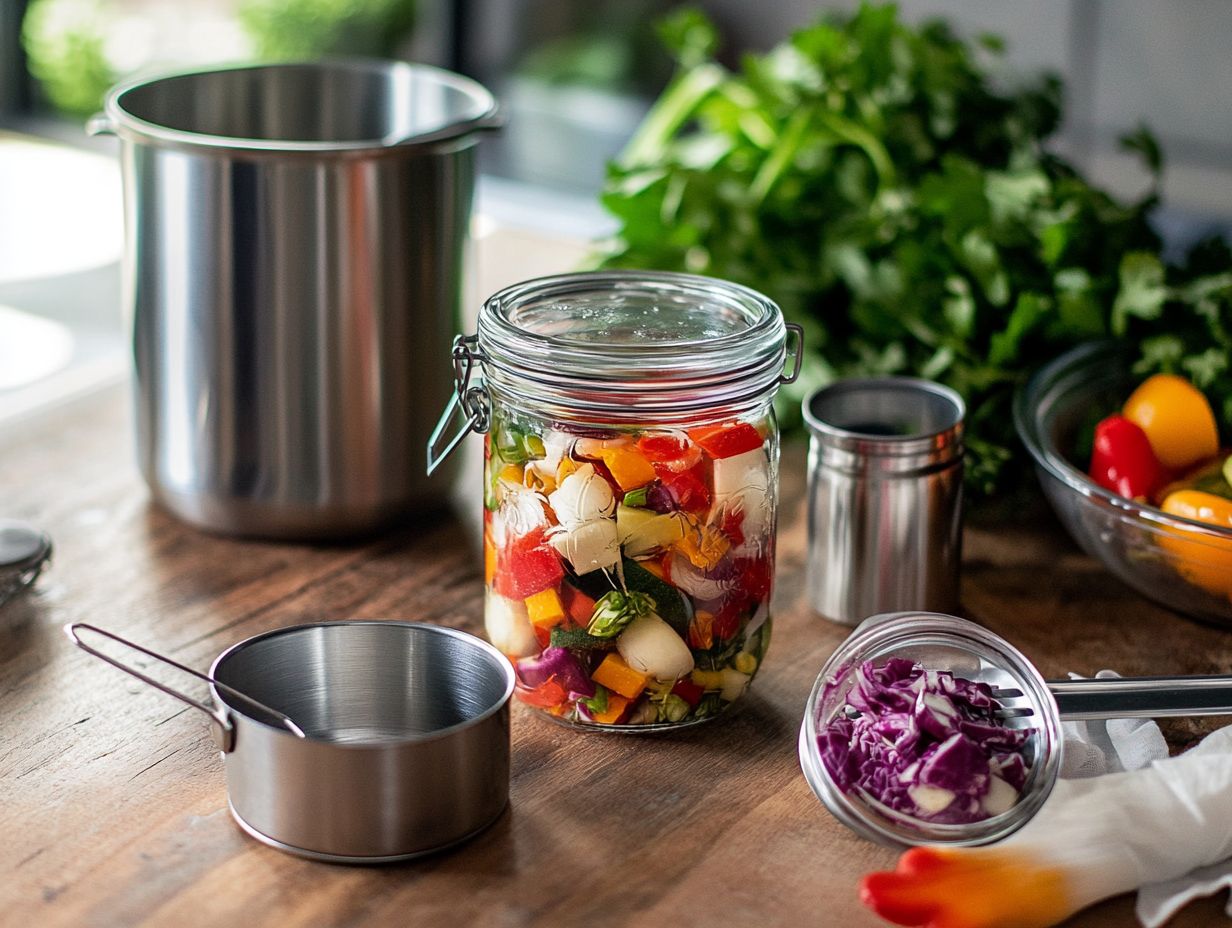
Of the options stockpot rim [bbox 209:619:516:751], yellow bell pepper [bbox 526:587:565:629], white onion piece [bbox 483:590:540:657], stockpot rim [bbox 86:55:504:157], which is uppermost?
stockpot rim [bbox 86:55:504:157]

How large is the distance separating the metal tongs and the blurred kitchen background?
84 centimetres

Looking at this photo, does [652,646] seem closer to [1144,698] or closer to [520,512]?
[520,512]

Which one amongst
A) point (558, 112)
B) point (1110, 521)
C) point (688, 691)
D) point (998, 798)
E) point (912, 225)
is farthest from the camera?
point (558, 112)

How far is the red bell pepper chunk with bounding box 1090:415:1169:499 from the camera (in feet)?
3.34

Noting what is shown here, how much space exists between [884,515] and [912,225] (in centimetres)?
36

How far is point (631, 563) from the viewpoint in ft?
2.68

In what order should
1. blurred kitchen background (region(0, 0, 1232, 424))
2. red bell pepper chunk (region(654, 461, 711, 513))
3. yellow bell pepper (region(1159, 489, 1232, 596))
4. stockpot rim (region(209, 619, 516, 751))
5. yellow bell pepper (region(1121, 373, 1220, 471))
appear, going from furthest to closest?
1. blurred kitchen background (region(0, 0, 1232, 424))
2. yellow bell pepper (region(1121, 373, 1220, 471))
3. yellow bell pepper (region(1159, 489, 1232, 596))
4. red bell pepper chunk (region(654, 461, 711, 513))
5. stockpot rim (region(209, 619, 516, 751))

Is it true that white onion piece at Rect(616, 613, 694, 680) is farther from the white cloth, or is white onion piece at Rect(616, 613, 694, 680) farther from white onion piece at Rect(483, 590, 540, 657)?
the white cloth

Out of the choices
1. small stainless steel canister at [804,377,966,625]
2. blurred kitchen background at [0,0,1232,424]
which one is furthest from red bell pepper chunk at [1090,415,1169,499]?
blurred kitchen background at [0,0,1232,424]

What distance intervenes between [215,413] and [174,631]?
0.16 m

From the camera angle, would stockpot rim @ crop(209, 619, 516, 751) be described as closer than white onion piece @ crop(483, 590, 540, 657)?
Yes

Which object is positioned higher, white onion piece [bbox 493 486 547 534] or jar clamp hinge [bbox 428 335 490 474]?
jar clamp hinge [bbox 428 335 490 474]

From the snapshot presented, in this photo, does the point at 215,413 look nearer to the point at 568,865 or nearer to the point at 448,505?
the point at 448,505

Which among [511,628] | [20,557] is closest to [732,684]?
[511,628]
